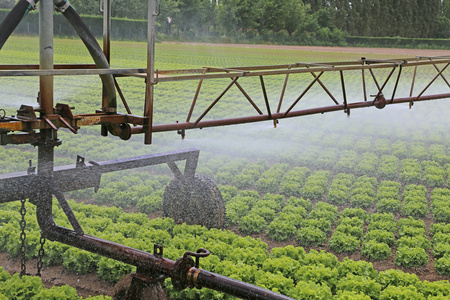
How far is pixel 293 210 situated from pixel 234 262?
2508 millimetres

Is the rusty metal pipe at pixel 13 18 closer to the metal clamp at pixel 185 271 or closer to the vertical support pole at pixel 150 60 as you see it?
the vertical support pole at pixel 150 60

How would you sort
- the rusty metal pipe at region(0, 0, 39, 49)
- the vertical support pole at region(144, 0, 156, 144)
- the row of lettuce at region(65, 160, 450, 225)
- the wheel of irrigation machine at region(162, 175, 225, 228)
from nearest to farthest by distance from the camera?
1. the rusty metal pipe at region(0, 0, 39, 49)
2. the vertical support pole at region(144, 0, 156, 144)
3. the wheel of irrigation machine at region(162, 175, 225, 228)
4. the row of lettuce at region(65, 160, 450, 225)

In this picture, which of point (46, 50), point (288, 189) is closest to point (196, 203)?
point (288, 189)

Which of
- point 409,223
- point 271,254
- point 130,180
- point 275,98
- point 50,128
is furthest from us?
point 275,98

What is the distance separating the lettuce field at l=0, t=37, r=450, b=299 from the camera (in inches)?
264

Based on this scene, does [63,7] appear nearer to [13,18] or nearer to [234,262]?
[13,18]

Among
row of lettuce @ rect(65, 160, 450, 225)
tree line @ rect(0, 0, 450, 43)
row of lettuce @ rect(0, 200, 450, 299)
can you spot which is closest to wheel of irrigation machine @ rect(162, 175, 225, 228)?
row of lettuce @ rect(0, 200, 450, 299)

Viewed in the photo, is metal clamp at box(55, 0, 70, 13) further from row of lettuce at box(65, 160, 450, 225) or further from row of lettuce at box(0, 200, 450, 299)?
row of lettuce at box(65, 160, 450, 225)

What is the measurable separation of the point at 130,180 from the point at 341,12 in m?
56.3

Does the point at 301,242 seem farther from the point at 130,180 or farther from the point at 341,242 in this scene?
the point at 130,180

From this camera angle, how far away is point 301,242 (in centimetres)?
823

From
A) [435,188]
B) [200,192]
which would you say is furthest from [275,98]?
[200,192]

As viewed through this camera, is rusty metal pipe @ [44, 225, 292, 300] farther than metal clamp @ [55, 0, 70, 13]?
No

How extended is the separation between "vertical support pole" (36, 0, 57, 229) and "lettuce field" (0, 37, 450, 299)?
0.87m
